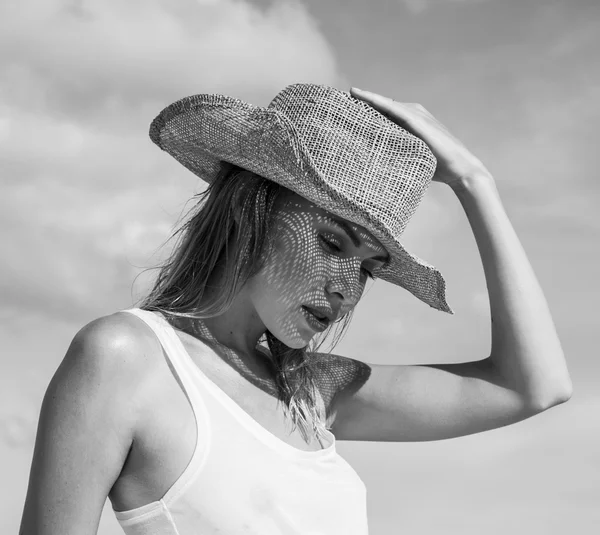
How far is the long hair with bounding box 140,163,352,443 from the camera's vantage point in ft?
6.72

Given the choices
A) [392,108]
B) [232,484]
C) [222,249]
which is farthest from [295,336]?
[392,108]

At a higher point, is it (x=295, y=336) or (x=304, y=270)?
(x=304, y=270)

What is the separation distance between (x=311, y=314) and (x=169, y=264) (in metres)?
0.46

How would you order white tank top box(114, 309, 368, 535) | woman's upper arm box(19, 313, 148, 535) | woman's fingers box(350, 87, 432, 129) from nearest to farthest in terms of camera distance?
1. woman's upper arm box(19, 313, 148, 535)
2. white tank top box(114, 309, 368, 535)
3. woman's fingers box(350, 87, 432, 129)

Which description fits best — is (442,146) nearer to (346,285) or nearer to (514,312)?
(514,312)

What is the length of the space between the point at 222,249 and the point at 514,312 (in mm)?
1022

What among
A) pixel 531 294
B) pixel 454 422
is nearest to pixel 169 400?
pixel 454 422

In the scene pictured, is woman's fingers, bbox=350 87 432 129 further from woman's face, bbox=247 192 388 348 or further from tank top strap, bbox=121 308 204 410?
tank top strap, bbox=121 308 204 410

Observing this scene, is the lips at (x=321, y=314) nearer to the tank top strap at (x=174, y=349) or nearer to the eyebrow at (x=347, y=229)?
the eyebrow at (x=347, y=229)

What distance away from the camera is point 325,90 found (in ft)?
7.21

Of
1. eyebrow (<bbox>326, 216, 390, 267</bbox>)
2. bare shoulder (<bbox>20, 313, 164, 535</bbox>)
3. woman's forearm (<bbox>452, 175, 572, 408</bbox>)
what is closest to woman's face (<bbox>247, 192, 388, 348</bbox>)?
eyebrow (<bbox>326, 216, 390, 267</bbox>)

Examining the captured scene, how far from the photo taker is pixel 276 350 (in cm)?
245

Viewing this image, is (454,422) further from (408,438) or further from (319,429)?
(319,429)

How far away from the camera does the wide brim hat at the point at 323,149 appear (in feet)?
6.46
